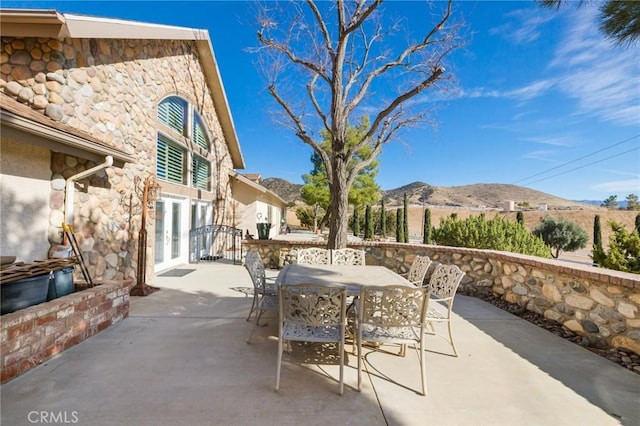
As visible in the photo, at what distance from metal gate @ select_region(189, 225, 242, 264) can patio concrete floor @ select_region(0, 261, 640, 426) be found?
5882mm

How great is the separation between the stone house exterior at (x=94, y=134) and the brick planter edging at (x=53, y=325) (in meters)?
1.27

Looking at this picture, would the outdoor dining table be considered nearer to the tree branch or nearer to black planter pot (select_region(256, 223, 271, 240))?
the tree branch

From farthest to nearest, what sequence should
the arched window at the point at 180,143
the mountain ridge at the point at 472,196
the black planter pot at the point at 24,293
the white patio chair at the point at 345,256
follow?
1. the mountain ridge at the point at 472,196
2. the arched window at the point at 180,143
3. the white patio chair at the point at 345,256
4. the black planter pot at the point at 24,293

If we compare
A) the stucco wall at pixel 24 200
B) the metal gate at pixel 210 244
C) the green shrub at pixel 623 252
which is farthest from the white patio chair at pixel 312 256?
the green shrub at pixel 623 252

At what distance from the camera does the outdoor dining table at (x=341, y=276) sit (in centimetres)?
347

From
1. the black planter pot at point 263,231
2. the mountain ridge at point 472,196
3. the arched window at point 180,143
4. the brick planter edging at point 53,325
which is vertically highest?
the mountain ridge at point 472,196

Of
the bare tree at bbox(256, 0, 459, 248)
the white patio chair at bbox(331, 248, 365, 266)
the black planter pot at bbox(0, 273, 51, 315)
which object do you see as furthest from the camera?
the bare tree at bbox(256, 0, 459, 248)

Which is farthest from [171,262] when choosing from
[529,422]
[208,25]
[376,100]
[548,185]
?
[548,185]

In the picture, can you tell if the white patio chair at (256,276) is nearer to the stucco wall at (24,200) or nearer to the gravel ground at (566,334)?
the stucco wall at (24,200)

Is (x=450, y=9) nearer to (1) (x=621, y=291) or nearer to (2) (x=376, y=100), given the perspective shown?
(2) (x=376, y=100)

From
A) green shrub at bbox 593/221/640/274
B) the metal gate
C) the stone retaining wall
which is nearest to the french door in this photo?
the metal gate

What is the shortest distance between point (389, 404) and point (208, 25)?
10.8m

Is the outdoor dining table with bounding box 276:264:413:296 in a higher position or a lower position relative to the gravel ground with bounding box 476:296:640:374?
Result: higher

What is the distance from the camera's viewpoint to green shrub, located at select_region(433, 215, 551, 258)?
717cm
